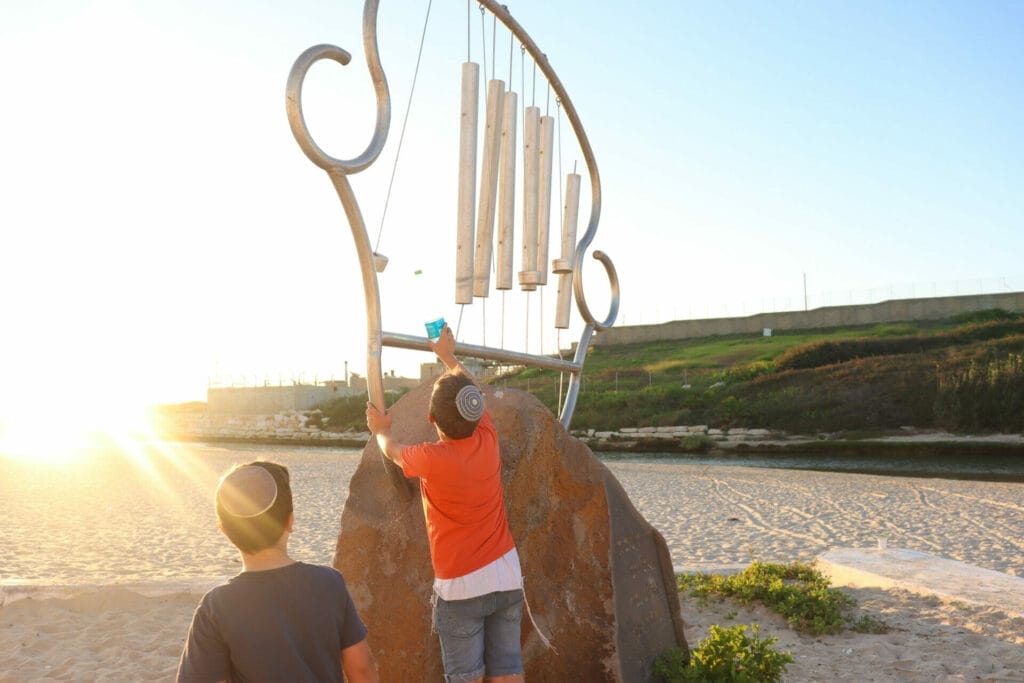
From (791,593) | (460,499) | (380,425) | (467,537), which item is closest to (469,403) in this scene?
(460,499)

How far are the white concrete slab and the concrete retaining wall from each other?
44467 mm

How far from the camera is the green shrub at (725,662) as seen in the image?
4.39 meters

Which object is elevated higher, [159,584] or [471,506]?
[471,506]

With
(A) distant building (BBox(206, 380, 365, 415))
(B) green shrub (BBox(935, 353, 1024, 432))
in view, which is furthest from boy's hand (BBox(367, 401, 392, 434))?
(A) distant building (BBox(206, 380, 365, 415))

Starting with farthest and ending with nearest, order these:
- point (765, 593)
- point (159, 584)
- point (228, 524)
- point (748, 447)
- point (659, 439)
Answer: point (659, 439) < point (748, 447) < point (159, 584) < point (765, 593) < point (228, 524)

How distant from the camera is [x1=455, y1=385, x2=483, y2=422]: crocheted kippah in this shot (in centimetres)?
326

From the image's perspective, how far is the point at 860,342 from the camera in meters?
45.8

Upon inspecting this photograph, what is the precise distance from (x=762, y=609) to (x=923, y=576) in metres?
1.66

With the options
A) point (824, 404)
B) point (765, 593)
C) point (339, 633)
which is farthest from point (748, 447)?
point (339, 633)

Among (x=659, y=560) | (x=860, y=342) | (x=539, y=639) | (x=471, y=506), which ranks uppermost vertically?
(x=860, y=342)

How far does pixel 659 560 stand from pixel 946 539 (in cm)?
870

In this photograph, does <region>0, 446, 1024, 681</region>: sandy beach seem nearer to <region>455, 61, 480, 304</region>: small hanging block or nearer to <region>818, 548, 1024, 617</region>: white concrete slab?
<region>818, 548, 1024, 617</region>: white concrete slab

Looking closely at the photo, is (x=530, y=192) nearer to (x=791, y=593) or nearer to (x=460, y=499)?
(x=460, y=499)

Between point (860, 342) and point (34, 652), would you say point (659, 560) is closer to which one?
point (34, 652)
